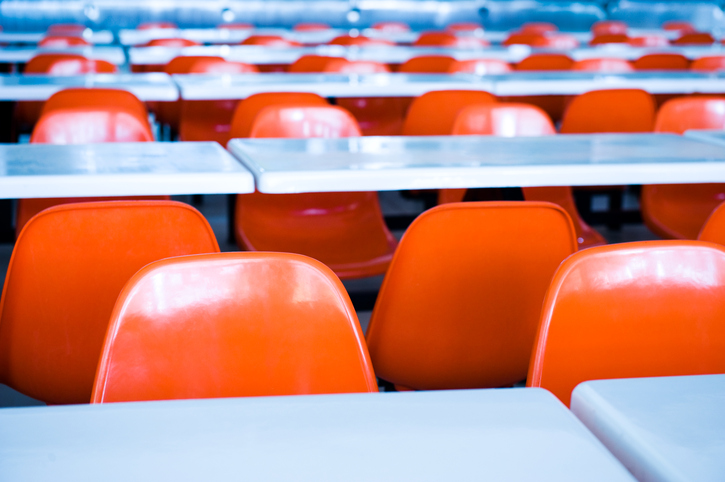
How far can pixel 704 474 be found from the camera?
2.09ft

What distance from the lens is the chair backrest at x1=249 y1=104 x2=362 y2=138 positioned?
2531 mm

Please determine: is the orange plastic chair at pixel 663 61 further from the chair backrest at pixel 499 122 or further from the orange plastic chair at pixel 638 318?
the orange plastic chair at pixel 638 318

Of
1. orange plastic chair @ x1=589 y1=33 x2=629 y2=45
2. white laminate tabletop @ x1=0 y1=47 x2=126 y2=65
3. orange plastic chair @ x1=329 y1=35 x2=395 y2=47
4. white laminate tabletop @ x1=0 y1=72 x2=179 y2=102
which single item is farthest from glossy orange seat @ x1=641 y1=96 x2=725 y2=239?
orange plastic chair @ x1=589 y1=33 x2=629 y2=45

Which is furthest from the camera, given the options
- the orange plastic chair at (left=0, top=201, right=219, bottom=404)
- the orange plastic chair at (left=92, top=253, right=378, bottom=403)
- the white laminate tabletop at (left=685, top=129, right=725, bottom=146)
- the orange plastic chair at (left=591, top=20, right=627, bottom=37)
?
the orange plastic chair at (left=591, top=20, right=627, bottom=37)

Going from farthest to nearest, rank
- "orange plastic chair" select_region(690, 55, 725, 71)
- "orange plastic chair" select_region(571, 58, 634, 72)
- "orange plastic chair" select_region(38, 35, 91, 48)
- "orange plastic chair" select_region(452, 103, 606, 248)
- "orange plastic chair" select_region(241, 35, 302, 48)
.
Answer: "orange plastic chair" select_region(241, 35, 302, 48) → "orange plastic chair" select_region(38, 35, 91, 48) → "orange plastic chair" select_region(690, 55, 725, 71) → "orange plastic chair" select_region(571, 58, 634, 72) → "orange plastic chair" select_region(452, 103, 606, 248)

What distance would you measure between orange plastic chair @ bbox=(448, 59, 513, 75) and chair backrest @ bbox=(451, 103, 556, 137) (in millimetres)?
1991

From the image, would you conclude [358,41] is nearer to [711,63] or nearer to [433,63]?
[433,63]

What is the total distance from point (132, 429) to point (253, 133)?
1.87 metres

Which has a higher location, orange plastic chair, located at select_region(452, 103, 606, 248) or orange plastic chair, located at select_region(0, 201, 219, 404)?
orange plastic chair, located at select_region(452, 103, 606, 248)

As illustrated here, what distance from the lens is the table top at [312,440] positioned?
66 cm

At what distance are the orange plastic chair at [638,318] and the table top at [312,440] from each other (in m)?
0.33

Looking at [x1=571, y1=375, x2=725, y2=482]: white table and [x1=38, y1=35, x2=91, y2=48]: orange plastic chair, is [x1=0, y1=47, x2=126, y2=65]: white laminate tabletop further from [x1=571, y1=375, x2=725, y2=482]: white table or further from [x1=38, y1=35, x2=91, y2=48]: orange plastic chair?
[x1=571, y1=375, x2=725, y2=482]: white table

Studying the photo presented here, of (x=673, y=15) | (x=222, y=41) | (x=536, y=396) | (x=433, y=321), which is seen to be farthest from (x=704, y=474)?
(x=673, y=15)

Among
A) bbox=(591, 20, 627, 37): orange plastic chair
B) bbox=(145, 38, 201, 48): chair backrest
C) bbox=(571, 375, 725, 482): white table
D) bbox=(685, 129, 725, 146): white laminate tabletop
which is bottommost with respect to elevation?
bbox=(571, 375, 725, 482): white table
